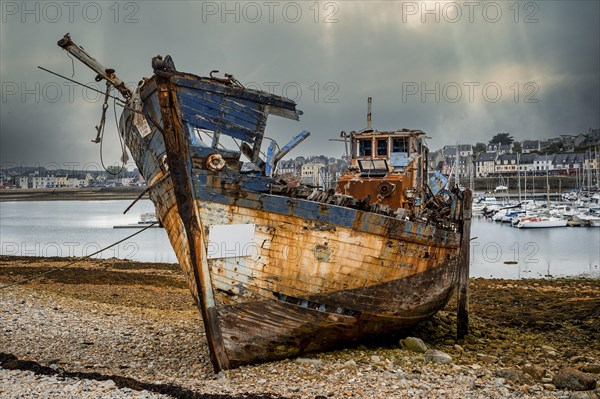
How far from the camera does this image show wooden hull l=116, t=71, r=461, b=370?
26.3 feet

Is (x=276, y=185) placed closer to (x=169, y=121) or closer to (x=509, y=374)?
(x=169, y=121)

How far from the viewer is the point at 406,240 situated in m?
9.33

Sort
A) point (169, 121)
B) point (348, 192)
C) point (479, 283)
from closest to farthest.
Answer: point (169, 121) → point (348, 192) → point (479, 283)

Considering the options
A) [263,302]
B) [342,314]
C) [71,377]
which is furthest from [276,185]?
[71,377]

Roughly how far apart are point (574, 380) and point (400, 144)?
6.31m

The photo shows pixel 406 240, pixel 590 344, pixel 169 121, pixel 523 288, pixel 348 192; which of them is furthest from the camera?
pixel 523 288

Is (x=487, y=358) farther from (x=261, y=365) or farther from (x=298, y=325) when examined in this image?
(x=261, y=365)

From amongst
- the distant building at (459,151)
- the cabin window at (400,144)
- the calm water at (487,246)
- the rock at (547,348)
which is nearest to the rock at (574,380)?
the rock at (547,348)

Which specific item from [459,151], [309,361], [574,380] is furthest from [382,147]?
[459,151]

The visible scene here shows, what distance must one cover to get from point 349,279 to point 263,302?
1.39 m

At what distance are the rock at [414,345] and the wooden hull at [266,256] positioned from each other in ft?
3.36

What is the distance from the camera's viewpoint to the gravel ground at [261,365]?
770 centimetres

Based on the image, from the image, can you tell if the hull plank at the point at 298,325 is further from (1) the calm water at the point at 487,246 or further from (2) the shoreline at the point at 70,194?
(2) the shoreline at the point at 70,194

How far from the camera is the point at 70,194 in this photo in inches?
5384
